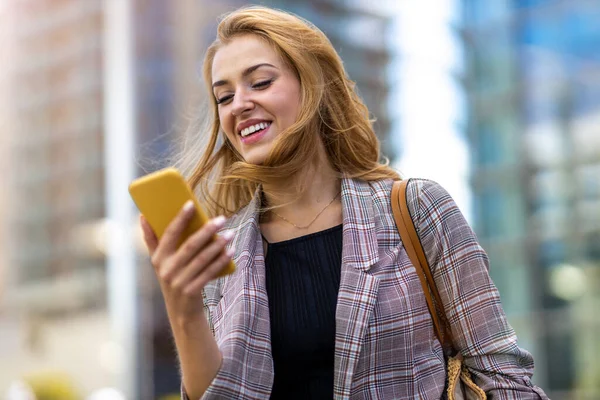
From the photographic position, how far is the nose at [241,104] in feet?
7.79

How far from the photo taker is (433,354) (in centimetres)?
227

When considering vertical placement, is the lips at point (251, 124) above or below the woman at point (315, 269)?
above

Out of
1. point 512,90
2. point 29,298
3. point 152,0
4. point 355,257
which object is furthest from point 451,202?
point 29,298

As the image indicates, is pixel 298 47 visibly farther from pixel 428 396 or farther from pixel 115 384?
pixel 115 384

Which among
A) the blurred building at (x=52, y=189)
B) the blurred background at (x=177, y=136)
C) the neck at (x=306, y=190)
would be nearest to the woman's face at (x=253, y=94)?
the neck at (x=306, y=190)

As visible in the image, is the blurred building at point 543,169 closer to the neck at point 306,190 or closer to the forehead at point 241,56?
the neck at point 306,190

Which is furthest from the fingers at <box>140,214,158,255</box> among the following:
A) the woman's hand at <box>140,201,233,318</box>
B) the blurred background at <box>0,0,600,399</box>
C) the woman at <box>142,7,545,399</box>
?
the blurred background at <box>0,0,600,399</box>

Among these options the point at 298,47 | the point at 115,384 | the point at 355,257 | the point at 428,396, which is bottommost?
the point at 115,384

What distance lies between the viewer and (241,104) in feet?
7.78

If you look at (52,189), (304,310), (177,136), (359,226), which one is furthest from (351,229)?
(52,189)

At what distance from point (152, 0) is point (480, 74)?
1027 centimetres

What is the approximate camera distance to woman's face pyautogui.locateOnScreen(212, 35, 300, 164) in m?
2.39

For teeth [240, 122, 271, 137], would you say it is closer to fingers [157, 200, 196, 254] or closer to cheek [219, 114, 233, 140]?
cheek [219, 114, 233, 140]

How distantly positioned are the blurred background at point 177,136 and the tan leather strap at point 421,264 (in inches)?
44.6
